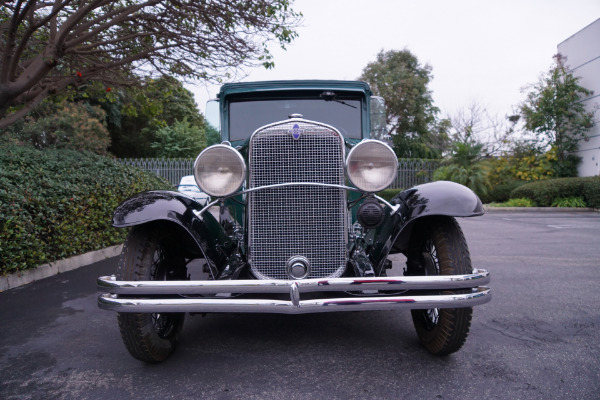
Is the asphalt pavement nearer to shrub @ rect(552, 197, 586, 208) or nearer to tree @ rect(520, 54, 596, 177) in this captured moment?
shrub @ rect(552, 197, 586, 208)

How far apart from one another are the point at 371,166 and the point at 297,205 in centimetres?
54

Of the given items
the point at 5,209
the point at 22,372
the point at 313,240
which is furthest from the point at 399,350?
the point at 5,209

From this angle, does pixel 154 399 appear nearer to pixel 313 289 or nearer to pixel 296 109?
pixel 313 289

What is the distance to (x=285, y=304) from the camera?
2.10 metres

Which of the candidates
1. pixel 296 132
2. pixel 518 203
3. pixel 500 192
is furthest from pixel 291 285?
pixel 500 192

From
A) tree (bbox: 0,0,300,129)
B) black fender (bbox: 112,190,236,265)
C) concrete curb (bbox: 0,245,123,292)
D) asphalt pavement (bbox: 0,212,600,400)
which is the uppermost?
tree (bbox: 0,0,300,129)

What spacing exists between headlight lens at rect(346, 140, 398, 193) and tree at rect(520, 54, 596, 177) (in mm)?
18063

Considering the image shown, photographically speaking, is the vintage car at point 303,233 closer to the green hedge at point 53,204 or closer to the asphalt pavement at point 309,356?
the asphalt pavement at point 309,356

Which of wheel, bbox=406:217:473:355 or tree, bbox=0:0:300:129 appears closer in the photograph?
wheel, bbox=406:217:473:355

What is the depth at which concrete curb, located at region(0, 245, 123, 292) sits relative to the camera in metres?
4.32

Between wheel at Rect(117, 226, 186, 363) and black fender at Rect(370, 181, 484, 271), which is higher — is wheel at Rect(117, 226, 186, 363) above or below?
below

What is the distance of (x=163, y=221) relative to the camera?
8.57ft

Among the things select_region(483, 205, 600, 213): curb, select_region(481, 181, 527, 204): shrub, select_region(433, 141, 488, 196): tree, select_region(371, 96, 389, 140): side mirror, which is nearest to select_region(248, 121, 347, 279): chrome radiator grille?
select_region(371, 96, 389, 140): side mirror

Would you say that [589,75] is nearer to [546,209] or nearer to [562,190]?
[562,190]
